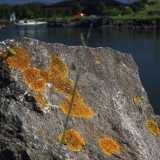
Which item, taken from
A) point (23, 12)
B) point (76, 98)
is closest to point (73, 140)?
point (76, 98)

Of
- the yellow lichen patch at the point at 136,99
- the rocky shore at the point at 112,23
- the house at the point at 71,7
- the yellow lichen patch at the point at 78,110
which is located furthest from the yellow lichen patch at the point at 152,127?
the house at the point at 71,7

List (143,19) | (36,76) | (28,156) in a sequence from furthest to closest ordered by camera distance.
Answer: (143,19) → (36,76) → (28,156)

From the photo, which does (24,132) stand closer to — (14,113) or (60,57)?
(14,113)

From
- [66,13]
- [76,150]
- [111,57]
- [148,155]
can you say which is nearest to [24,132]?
[76,150]

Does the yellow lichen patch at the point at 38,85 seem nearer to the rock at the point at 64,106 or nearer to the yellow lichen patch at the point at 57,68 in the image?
the rock at the point at 64,106

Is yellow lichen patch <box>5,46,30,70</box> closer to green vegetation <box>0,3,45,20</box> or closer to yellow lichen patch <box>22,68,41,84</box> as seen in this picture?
yellow lichen patch <box>22,68,41,84</box>

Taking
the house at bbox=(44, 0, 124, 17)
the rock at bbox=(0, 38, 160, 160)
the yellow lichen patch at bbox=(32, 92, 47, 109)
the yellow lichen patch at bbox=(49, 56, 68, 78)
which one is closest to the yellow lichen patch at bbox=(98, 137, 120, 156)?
the rock at bbox=(0, 38, 160, 160)

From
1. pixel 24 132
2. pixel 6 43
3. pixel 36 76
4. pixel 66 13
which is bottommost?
pixel 66 13
